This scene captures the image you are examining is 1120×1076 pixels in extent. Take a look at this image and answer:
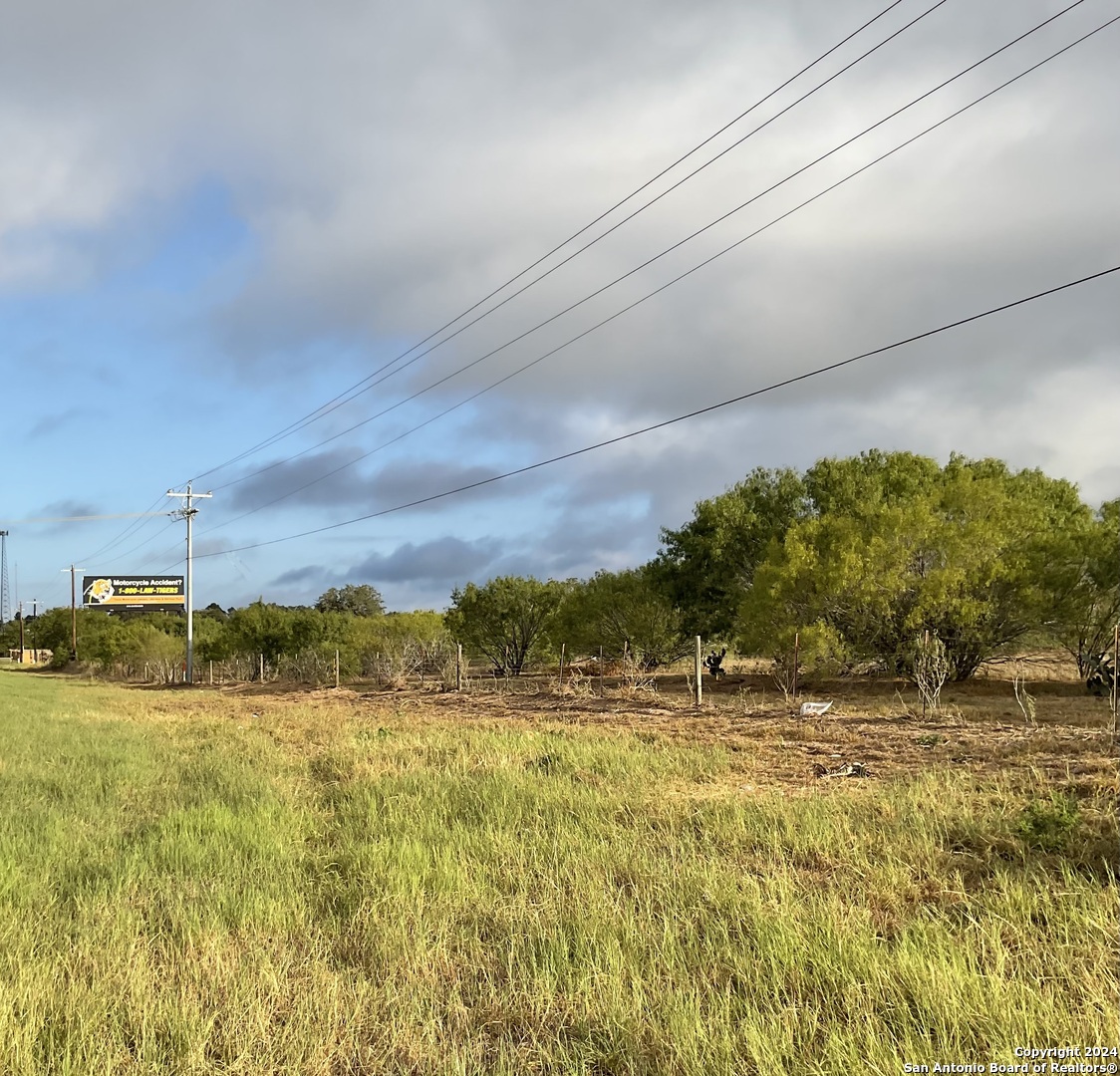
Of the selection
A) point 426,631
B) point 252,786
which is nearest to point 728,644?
point 426,631

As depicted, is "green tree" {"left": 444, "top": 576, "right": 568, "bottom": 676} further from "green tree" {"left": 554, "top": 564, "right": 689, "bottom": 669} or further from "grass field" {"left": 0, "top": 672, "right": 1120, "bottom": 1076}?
"grass field" {"left": 0, "top": 672, "right": 1120, "bottom": 1076}

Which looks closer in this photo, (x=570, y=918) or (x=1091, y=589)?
(x=570, y=918)

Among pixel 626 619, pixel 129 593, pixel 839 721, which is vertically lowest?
pixel 839 721

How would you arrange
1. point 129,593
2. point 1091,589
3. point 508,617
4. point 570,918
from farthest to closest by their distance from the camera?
point 129,593 → point 508,617 → point 1091,589 → point 570,918

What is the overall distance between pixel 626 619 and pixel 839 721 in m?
19.4

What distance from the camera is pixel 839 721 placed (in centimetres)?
1512

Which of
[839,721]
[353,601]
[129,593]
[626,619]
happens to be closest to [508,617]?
[626,619]

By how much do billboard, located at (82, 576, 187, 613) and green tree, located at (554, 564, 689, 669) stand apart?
5058 cm

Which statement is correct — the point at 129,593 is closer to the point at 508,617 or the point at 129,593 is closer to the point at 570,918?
the point at 508,617

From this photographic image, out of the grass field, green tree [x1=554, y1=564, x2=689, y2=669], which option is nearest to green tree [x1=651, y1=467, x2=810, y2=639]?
green tree [x1=554, y1=564, x2=689, y2=669]

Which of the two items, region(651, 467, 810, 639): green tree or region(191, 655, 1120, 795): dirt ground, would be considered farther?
region(651, 467, 810, 639): green tree

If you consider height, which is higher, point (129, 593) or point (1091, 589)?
point (129, 593)

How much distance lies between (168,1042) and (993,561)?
2183cm

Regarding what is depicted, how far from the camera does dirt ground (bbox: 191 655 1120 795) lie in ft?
33.5
